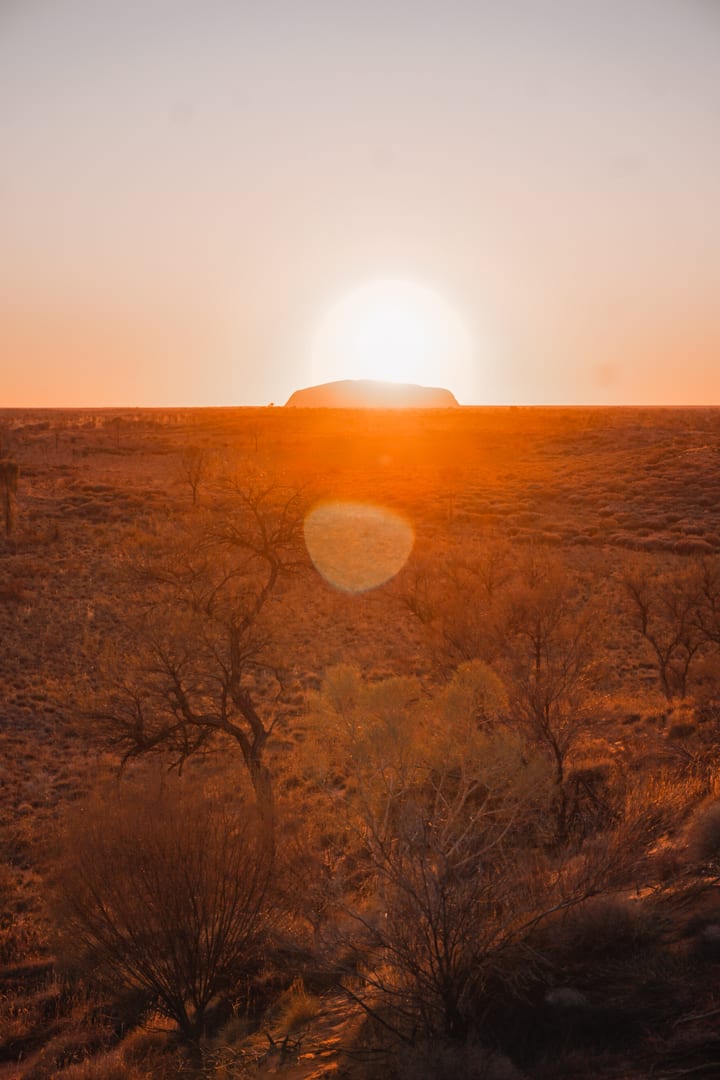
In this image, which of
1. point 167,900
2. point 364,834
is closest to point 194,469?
point 364,834

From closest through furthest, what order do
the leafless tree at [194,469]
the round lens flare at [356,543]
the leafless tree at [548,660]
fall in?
the leafless tree at [548,660]
the round lens flare at [356,543]
the leafless tree at [194,469]

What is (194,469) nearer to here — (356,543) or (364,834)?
(356,543)

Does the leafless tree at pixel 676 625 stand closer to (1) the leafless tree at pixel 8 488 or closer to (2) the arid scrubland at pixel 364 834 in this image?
(2) the arid scrubland at pixel 364 834

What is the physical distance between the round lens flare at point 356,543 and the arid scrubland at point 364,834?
5.54 meters

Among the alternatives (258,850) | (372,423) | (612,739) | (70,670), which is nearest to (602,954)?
(258,850)

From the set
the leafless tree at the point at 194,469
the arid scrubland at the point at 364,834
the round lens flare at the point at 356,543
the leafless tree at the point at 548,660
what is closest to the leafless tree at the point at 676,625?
the arid scrubland at the point at 364,834

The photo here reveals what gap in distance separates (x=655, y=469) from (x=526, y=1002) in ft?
182

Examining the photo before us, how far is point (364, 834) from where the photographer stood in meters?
10.8

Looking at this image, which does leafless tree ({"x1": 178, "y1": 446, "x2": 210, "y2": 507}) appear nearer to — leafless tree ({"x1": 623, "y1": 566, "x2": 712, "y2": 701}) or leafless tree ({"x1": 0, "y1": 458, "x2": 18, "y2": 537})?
leafless tree ({"x1": 0, "y1": 458, "x2": 18, "y2": 537})

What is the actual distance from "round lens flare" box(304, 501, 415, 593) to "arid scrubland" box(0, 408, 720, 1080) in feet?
18.2

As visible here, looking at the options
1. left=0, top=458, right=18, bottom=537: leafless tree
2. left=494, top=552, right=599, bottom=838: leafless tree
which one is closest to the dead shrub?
left=494, top=552, right=599, bottom=838: leafless tree

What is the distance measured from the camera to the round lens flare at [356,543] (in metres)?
38.9

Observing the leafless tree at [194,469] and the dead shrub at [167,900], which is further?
the leafless tree at [194,469]

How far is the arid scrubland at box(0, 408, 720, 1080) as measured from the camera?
8523mm
